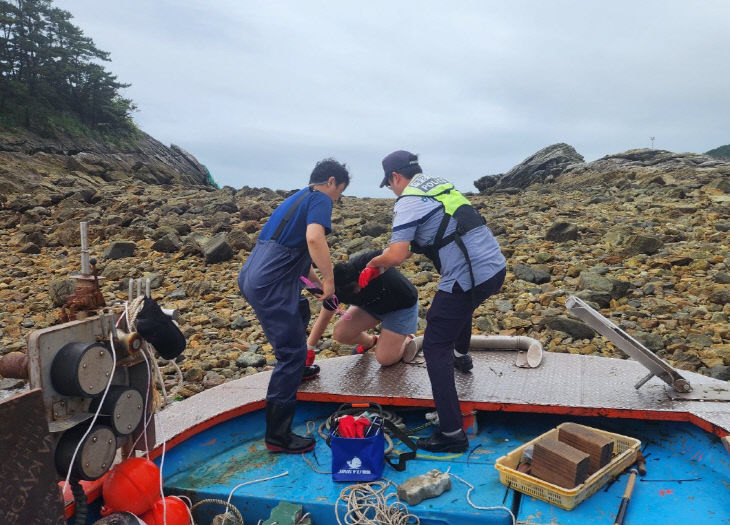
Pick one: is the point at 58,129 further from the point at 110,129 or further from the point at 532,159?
the point at 532,159

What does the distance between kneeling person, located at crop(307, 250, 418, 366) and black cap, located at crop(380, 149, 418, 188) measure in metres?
0.82

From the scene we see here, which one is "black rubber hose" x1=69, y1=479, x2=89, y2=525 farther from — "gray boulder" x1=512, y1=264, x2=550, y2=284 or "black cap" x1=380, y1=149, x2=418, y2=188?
"gray boulder" x1=512, y1=264, x2=550, y2=284

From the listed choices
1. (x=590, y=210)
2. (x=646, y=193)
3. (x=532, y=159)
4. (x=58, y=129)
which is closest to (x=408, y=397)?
(x=590, y=210)

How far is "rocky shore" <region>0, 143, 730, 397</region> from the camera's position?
704cm

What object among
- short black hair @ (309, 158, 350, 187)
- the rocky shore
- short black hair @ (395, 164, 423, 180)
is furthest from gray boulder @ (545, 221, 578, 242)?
short black hair @ (309, 158, 350, 187)

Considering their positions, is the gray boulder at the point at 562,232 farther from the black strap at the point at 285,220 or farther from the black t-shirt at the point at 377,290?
the black strap at the point at 285,220

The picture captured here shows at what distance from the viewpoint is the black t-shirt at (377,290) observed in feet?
15.3

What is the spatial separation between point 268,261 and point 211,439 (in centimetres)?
130

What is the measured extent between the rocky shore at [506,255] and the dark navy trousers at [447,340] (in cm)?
316

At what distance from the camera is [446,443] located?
3824 millimetres

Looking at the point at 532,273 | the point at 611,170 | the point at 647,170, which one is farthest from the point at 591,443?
the point at 611,170

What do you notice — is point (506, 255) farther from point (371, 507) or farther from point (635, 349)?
point (371, 507)

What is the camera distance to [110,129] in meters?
39.6

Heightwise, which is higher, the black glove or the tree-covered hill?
the tree-covered hill
